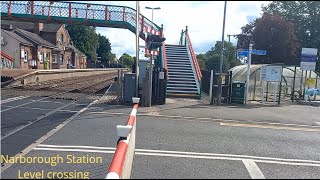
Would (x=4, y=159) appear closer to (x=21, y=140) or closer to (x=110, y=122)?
(x=21, y=140)

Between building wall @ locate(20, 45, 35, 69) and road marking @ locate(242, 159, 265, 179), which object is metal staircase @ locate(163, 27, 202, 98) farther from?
building wall @ locate(20, 45, 35, 69)

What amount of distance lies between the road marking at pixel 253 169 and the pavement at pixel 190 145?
0.02 m

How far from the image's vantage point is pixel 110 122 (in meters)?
10.1

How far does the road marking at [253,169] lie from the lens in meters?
5.49

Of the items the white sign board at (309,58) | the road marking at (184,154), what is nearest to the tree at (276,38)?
the white sign board at (309,58)

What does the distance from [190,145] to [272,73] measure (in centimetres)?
1149

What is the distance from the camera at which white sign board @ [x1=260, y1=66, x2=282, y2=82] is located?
1734 cm

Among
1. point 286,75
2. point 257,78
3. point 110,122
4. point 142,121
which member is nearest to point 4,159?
point 110,122

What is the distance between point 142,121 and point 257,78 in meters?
12.8

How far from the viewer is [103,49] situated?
10444 centimetres

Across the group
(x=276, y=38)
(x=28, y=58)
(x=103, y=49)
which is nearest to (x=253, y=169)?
(x=276, y=38)

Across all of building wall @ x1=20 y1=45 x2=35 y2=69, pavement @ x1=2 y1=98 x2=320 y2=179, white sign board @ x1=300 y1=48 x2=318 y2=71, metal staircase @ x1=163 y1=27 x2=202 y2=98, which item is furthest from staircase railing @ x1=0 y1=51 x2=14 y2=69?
white sign board @ x1=300 y1=48 x2=318 y2=71

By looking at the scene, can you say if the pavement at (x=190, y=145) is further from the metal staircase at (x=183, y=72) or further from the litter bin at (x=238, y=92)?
the metal staircase at (x=183, y=72)

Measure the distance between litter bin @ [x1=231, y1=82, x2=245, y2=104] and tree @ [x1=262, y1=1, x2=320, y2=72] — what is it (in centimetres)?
3789
